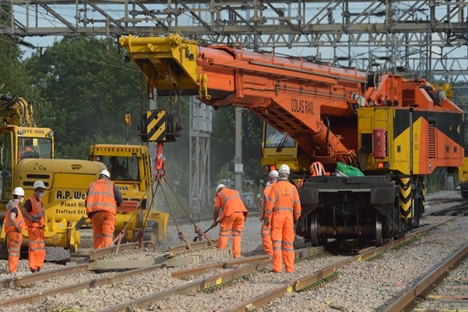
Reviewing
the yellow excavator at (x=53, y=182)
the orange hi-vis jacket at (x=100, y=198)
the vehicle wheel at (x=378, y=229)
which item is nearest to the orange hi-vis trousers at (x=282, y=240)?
the orange hi-vis jacket at (x=100, y=198)

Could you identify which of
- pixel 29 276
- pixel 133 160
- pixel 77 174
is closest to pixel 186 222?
pixel 133 160

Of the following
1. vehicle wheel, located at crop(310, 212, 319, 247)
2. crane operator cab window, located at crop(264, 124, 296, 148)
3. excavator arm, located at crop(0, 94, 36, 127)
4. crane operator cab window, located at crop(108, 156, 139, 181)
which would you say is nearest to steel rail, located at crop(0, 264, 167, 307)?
vehicle wheel, located at crop(310, 212, 319, 247)

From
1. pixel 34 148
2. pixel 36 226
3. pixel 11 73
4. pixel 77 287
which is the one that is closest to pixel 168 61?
pixel 36 226

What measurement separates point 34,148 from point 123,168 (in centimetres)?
235

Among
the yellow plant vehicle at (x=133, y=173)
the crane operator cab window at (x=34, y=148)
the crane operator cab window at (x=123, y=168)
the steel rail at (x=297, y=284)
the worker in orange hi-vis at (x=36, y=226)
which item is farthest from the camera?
the crane operator cab window at (x=123, y=168)

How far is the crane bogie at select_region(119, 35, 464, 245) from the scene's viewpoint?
16703 millimetres

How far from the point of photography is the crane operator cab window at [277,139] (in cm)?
2070

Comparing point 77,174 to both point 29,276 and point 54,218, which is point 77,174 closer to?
point 54,218

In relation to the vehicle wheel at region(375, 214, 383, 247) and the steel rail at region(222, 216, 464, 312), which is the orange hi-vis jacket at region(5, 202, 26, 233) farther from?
the vehicle wheel at region(375, 214, 383, 247)

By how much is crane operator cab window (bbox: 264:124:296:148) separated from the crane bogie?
0.9 inches

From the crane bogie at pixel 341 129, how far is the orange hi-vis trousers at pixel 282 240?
2.34m

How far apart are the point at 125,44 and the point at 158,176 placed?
85.8 inches

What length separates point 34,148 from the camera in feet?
68.4

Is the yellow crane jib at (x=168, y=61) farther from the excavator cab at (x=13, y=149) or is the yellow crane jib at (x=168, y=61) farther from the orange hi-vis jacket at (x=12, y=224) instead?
the excavator cab at (x=13, y=149)
